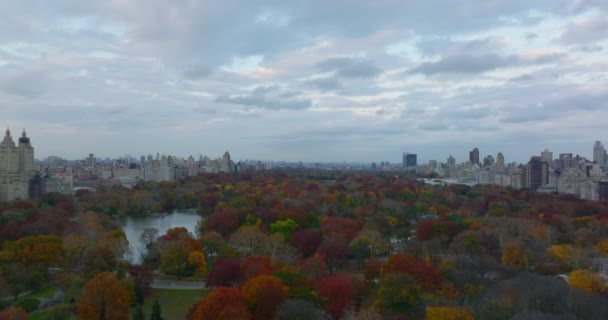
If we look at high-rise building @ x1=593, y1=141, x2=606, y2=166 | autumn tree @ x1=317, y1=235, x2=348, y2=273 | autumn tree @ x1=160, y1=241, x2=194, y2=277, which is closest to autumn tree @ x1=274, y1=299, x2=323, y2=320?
autumn tree @ x1=317, y1=235, x2=348, y2=273

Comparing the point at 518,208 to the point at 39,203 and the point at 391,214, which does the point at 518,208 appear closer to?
the point at 391,214

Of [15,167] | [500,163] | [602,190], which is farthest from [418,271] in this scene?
[500,163]

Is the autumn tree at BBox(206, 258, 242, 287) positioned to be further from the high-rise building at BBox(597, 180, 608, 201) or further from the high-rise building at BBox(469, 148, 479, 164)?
the high-rise building at BBox(469, 148, 479, 164)

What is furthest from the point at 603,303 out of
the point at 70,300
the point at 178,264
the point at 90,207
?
the point at 90,207

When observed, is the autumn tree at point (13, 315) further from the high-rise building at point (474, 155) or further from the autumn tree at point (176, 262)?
the high-rise building at point (474, 155)

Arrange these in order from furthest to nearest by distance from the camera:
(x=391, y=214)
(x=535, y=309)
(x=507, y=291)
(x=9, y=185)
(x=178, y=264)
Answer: (x=9, y=185)
(x=391, y=214)
(x=178, y=264)
(x=507, y=291)
(x=535, y=309)

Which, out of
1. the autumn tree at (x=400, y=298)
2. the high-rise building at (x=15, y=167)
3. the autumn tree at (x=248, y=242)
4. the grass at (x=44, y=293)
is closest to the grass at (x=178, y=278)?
the autumn tree at (x=248, y=242)

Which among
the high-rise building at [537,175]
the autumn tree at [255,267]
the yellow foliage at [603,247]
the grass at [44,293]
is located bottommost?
the grass at [44,293]
